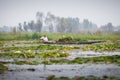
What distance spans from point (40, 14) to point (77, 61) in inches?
4518

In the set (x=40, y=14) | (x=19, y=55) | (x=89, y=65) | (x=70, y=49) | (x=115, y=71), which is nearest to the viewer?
(x=115, y=71)

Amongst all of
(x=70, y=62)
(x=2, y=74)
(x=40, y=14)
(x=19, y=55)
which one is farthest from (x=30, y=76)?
(x=40, y=14)

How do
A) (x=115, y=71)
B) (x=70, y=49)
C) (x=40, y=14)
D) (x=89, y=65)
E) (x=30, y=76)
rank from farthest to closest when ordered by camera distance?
1. (x=40, y=14)
2. (x=70, y=49)
3. (x=89, y=65)
4. (x=115, y=71)
5. (x=30, y=76)

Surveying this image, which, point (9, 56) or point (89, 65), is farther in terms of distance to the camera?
point (9, 56)

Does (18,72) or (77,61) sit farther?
(77,61)

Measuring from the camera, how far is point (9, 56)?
18.5 meters

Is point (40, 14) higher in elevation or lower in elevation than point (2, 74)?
higher

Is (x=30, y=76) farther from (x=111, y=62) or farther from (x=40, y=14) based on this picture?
(x=40, y=14)

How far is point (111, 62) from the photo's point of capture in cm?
1434

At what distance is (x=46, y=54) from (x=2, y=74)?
23.5 feet

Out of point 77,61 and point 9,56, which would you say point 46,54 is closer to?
point 9,56

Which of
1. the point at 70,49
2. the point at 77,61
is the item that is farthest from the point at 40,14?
the point at 77,61

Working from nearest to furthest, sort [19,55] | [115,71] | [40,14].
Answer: [115,71] < [19,55] < [40,14]

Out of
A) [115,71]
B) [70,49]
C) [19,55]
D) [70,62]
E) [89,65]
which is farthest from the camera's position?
[70,49]
